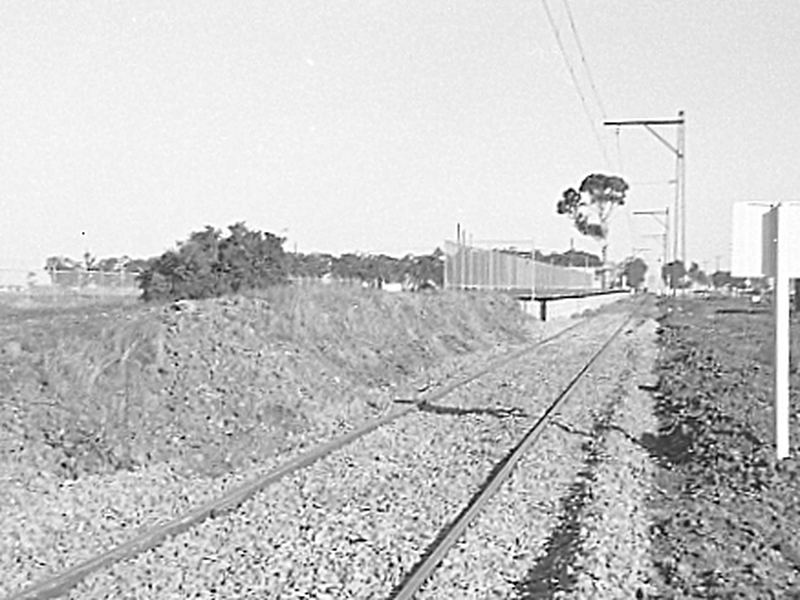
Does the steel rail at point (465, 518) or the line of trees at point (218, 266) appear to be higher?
the line of trees at point (218, 266)

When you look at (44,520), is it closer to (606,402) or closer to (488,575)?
(488,575)

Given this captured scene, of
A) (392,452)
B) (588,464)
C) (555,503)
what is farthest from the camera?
(392,452)

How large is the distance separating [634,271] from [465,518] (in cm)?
16966

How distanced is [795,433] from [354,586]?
333 inches

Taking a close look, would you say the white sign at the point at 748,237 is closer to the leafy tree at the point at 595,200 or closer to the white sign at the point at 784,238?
the white sign at the point at 784,238

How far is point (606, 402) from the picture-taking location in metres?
19.7

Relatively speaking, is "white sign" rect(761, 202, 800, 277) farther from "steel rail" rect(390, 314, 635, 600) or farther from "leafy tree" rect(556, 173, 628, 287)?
"leafy tree" rect(556, 173, 628, 287)

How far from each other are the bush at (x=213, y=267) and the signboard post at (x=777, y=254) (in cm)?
2036

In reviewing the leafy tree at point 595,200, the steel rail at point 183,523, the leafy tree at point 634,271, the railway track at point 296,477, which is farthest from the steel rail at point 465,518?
the leafy tree at point 634,271

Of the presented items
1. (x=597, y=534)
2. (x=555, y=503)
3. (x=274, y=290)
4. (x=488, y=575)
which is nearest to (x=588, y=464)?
(x=555, y=503)

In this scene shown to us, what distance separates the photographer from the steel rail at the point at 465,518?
7734 millimetres

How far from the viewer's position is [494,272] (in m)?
58.5

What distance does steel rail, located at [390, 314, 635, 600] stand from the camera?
7.73m

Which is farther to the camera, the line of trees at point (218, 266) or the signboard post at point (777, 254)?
the line of trees at point (218, 266)
